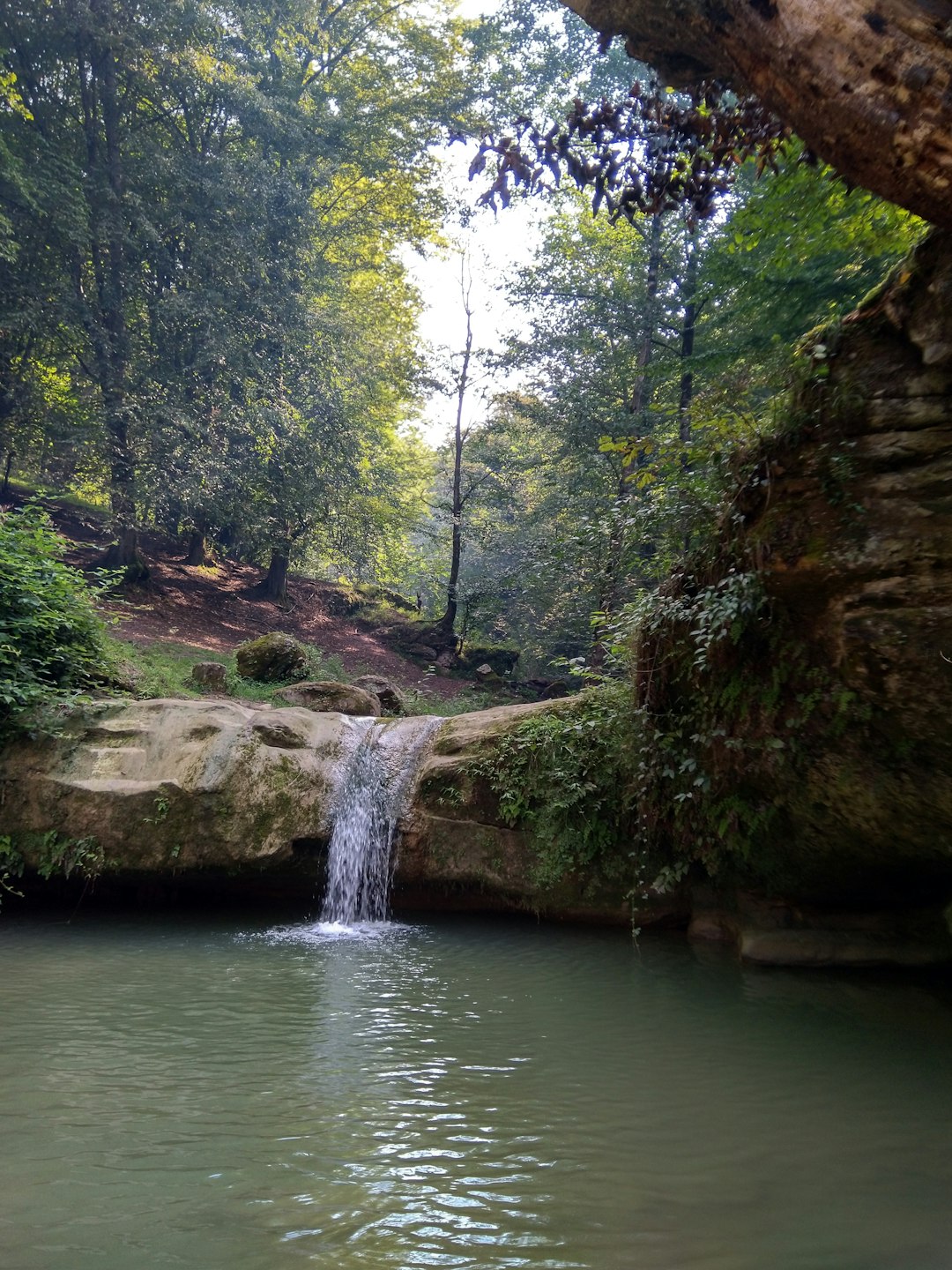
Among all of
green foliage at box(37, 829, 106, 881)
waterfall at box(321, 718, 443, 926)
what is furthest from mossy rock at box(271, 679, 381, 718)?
green foliage at box(37, 829, 106, 881)

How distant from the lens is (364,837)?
766 cm

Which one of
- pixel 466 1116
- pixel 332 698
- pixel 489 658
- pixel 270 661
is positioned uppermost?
pixel 489 658

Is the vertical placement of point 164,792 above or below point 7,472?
below

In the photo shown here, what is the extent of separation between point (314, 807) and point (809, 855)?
14.5 ft

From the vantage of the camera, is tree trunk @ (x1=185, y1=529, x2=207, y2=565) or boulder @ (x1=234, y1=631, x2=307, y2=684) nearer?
boulder @ (x1=234, y1=631, x2=307, y2=684)

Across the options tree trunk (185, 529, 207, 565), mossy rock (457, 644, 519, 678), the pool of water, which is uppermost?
tree trunk (185, 529, 207, 565)

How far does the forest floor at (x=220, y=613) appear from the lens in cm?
1639

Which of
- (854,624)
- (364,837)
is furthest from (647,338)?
(854,624)

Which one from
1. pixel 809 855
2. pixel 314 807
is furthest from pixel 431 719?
pixel 809 855

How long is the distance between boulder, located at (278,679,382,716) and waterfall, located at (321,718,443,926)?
98.0 inches

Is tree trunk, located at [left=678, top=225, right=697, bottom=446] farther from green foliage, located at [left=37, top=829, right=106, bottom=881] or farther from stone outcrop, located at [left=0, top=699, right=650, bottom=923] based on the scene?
green foliage, located at [left=37, top=829, right=106, bottom=881]

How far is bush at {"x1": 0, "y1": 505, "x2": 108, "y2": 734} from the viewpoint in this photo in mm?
7578

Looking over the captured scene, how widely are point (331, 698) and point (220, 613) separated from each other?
29.2ft

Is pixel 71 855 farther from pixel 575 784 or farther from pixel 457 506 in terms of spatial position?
pixel 457 506
